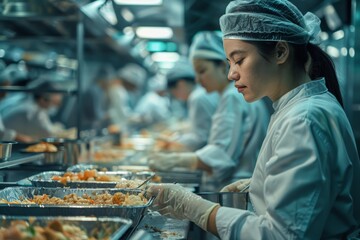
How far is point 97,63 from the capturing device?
9.80 meters

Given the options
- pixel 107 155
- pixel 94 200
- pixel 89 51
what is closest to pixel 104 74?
pixel 89 51

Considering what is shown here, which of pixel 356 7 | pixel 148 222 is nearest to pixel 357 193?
pixel 148 222

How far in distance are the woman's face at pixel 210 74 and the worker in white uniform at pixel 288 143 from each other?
1.91 metres

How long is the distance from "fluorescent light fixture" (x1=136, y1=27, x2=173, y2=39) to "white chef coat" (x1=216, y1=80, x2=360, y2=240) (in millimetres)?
3256

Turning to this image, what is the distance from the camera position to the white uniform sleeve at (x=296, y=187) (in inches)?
61.9

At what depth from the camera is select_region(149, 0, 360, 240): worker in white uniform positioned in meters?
1.58

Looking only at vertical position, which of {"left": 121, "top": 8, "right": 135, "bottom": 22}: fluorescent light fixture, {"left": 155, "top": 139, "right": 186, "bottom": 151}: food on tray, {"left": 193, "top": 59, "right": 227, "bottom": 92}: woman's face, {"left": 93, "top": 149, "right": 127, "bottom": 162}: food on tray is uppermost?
{"left": 121, "top": 8, "right": 135, "bottom": 22}: fluorescent light fixture

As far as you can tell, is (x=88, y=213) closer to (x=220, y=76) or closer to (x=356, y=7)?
(x=220, y=76)

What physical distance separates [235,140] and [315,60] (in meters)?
1.70

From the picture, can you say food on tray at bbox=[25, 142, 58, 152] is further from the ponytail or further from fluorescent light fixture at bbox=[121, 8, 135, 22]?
the ponytail

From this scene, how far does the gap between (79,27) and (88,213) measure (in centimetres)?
273

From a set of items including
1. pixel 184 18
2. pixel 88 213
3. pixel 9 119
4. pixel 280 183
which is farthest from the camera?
pixel 9 119

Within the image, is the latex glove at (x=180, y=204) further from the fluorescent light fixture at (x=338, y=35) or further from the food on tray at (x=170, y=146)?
the fluorescent light fixture at (x=338, y=35)

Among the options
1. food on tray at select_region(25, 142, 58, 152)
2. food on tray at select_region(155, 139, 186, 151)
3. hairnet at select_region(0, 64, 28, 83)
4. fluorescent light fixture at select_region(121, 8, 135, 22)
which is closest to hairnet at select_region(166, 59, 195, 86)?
food on tray at select_region(155, 139, 186, 151)
